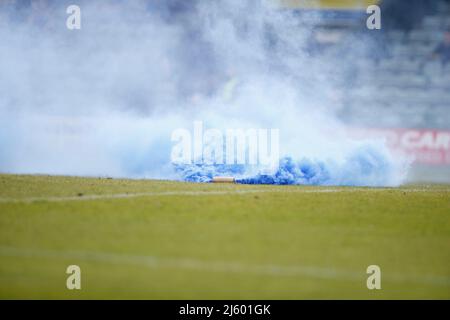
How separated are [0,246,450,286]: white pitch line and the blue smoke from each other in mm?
8456

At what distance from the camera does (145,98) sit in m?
21.2

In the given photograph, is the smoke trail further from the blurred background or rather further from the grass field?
the grass field

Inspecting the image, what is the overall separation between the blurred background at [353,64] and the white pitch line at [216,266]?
36.6 ft

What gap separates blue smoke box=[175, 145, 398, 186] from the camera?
17.0 metres

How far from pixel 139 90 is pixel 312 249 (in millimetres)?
13023

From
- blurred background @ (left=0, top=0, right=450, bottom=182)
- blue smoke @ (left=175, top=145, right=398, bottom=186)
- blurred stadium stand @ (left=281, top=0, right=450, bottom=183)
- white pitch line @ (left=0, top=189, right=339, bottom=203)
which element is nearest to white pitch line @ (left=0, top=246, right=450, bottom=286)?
white pitch line @ (left=0, top=189, right=339, bottom=203)

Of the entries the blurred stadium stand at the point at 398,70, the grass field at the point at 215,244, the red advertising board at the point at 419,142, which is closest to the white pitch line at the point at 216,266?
the grass field at the point at 215,244

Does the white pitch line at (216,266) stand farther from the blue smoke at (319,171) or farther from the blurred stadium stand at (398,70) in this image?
the blurred stadium stand at (398,70)

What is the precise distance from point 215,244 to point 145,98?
1240 cm

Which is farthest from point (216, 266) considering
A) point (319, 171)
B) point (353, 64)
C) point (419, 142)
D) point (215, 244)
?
point (353, 64)

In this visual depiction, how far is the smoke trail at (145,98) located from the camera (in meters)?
17.7
